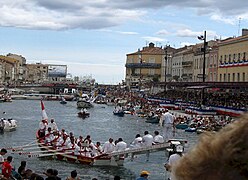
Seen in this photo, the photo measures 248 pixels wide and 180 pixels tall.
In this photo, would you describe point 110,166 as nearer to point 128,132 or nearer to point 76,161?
point 76,161

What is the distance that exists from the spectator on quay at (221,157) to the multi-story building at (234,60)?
2746 inches

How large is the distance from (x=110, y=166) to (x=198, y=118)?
2958 cm

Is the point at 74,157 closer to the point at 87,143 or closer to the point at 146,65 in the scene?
the point at 87,143

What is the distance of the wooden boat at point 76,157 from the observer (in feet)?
85.1

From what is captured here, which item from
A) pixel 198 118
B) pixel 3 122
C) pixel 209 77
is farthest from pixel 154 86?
pixel 3 122

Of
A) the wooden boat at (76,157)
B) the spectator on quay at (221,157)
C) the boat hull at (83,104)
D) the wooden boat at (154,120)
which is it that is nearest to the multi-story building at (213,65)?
the wooden boat at (154,120)

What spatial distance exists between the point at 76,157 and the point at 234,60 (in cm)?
5188

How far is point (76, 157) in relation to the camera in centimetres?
2736

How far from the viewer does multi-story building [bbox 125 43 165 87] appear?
14888 cm

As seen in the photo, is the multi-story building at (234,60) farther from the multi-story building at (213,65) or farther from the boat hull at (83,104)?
the boat hull at (83,104)

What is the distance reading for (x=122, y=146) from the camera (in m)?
25.7

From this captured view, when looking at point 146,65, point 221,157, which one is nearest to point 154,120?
point 221,157

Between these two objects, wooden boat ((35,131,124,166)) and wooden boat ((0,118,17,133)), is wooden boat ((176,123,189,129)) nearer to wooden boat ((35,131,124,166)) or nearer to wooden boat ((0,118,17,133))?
wooden boat ((0,118,17,133))

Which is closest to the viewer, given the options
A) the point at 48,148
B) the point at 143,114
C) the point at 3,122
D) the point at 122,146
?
the point at 122,146
